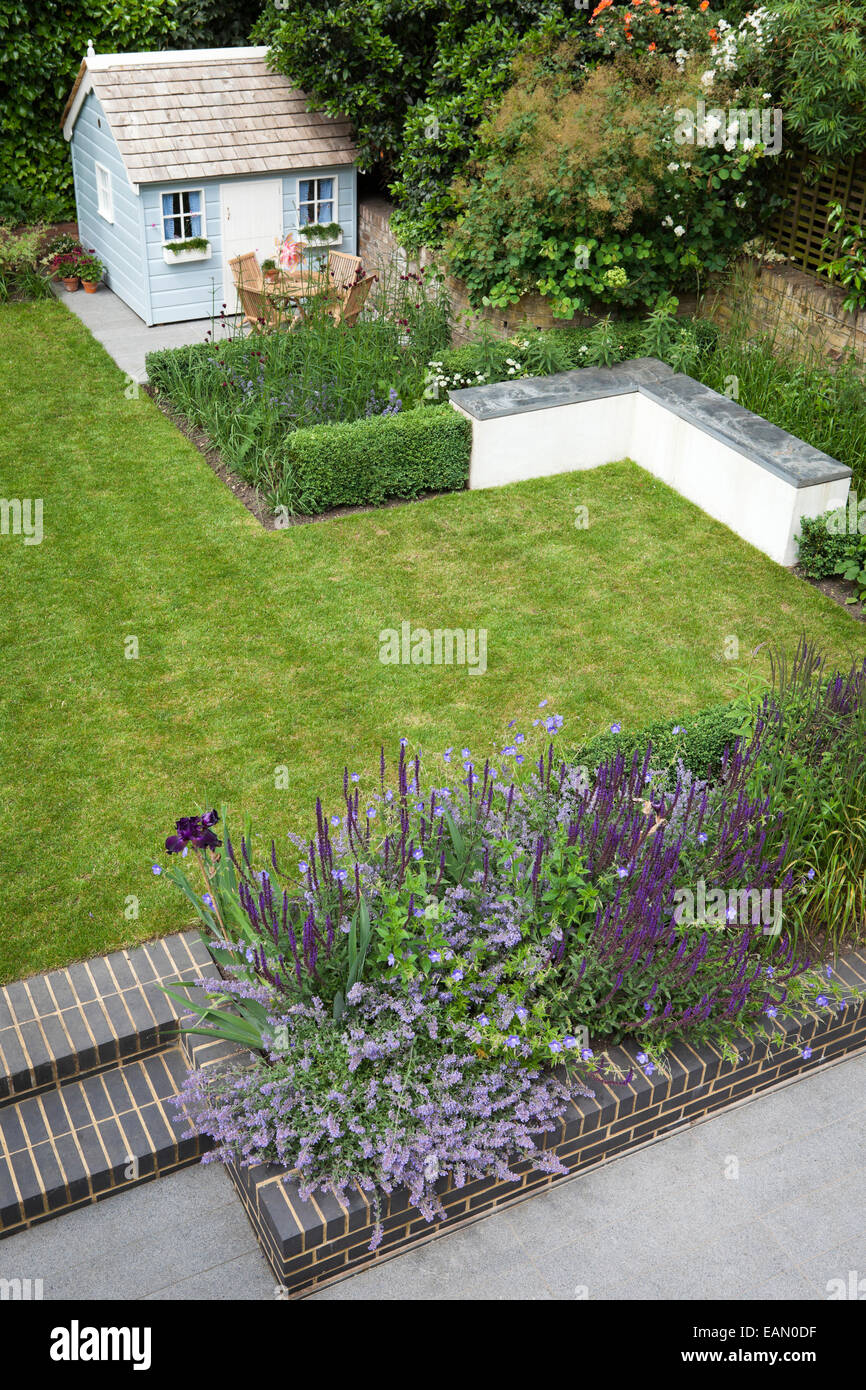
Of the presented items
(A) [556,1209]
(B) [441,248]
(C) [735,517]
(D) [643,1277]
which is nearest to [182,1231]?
(A) [556,1209]

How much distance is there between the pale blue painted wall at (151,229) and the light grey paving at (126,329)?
0.11 meters

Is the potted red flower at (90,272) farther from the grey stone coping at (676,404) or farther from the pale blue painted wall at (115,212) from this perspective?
the grey stone coping at (676,404)

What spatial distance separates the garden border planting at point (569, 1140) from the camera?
173 inches

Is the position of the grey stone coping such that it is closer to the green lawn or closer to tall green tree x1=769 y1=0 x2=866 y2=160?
the green lawn

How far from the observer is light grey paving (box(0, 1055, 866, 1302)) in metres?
4.55

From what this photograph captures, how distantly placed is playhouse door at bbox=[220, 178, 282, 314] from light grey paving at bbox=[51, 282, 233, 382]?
1.83 ft

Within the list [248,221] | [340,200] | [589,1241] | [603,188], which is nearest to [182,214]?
[248,221]

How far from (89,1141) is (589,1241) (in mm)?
1980

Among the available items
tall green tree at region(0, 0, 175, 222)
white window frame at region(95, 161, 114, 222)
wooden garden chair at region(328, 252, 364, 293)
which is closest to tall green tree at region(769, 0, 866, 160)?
wooden garden chair at region(328, 252, 364, 293)

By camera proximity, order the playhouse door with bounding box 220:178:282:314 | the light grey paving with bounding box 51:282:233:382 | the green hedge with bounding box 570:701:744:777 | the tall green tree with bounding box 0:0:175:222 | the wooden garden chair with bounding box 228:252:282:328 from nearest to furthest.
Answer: the green hedge with bounding box 570:701:744:777 < the wooden garden chair with bounding box 228:252:282:328 < the light grey paving with bounding box 51:282:233:382 < the playhouse door with bounding box 220:178:282:314 < the tall green tree with bounding box 0:0:175:222

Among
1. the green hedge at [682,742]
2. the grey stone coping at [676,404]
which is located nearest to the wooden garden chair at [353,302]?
the grey stone coping at [676,404]

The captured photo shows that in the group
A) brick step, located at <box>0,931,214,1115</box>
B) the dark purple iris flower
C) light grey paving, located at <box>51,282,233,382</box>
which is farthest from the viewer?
light grey paving, located at <box>51,282,233,382</box>

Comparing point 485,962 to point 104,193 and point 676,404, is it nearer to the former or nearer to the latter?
point 676,404

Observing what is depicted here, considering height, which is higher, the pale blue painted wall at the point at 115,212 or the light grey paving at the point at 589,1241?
the pale blue painted wall at the point at 115,212
